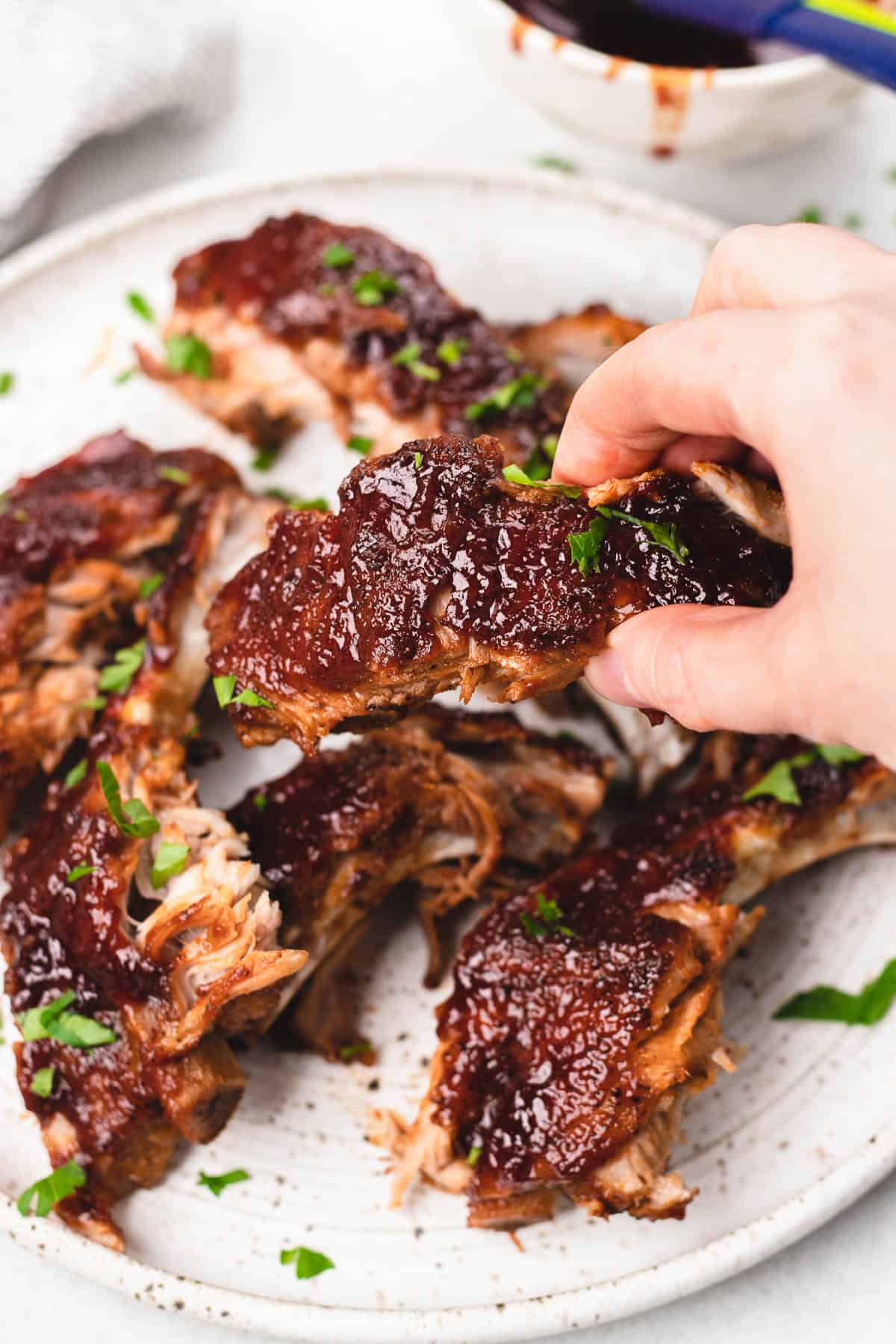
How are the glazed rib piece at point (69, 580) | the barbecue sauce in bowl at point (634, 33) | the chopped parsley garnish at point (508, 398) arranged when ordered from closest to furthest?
the glazed rib piece at point (69, 580)
the chopped parsley garnish at point (508, 398)
the barbecue sauce in bowl at point (634, 33)

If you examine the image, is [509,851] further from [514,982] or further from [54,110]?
[54,110]

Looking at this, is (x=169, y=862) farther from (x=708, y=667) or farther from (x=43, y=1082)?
(x=708, y=667)

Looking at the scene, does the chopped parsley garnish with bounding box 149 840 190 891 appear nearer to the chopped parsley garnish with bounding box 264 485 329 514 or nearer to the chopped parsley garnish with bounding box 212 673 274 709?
the chopped parsley garnish with bounding box 212 673 274 709

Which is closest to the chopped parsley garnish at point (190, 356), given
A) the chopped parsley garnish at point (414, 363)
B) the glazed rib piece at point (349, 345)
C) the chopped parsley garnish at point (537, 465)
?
the glazed rib piece at point (349, 345)

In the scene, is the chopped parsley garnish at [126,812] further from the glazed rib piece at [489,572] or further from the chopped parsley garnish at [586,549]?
the chopped parsley garnish at [586,549]

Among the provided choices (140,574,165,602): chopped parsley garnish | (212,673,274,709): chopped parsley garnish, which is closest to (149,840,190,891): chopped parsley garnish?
(212,673,274,709): chopped parsley garnish
